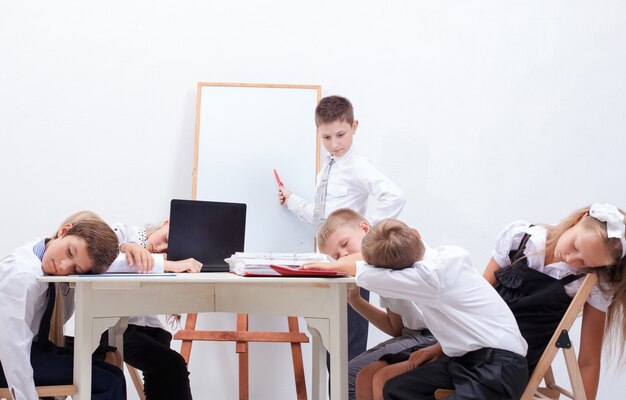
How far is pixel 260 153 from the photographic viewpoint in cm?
368

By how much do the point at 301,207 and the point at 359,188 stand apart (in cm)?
33

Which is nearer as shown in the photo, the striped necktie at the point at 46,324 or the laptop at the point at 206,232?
the striped necktie at the point at 46,324

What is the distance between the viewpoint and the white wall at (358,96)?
3.84m

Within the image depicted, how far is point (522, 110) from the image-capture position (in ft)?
13.1

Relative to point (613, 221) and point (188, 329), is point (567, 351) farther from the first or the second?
point (188, 329)

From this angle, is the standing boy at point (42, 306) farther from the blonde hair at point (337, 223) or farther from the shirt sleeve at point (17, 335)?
the blonde hair at point (337, 223)

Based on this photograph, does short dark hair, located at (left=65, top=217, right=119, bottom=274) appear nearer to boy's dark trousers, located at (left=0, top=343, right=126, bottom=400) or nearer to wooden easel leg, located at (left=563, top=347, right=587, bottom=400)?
boy's dark trousers, located at (left=0, top=343, right=126, bottom=400)

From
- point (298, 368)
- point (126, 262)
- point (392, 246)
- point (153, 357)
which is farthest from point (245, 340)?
point (392, 246)

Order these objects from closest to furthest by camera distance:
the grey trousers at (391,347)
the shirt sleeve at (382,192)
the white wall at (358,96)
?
the grey trousers at (391,347) → the shirt sleeve at (382,192) → the white wall at (358,96)

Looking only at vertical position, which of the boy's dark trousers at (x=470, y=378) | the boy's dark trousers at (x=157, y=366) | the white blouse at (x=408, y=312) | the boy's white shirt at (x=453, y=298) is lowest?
the boy's dark trousers at (x=157, y=366)

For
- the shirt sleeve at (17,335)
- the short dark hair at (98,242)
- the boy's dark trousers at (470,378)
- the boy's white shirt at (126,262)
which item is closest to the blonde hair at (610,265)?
the boy's dark trousers at (470,378)

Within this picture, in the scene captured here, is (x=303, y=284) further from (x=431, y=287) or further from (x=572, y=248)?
(x=572, y=248)

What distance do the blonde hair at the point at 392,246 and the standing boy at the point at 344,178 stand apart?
48.1 inches

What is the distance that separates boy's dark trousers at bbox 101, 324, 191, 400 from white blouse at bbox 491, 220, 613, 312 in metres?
1.22
